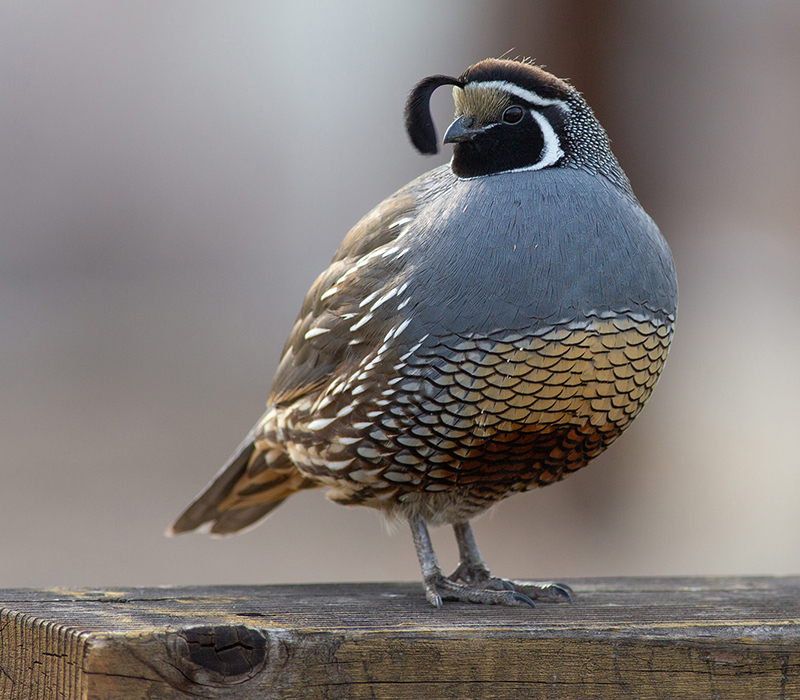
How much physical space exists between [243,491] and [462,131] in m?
1.36

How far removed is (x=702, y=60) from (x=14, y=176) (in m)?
6.03

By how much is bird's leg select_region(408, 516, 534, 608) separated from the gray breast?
25.7 inches

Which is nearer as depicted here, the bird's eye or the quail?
the quail

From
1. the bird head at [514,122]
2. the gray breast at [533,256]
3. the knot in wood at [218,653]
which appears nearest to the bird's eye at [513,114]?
the bird head at [514,122]

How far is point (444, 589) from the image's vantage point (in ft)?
8.71

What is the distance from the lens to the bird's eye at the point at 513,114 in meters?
2.61

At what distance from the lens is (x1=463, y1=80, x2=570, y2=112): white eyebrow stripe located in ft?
8.54

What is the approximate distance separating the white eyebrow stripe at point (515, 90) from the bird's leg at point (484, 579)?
116 centimetres

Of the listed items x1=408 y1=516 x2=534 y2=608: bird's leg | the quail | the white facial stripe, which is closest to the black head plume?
the quail

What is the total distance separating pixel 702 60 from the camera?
21.4 ft

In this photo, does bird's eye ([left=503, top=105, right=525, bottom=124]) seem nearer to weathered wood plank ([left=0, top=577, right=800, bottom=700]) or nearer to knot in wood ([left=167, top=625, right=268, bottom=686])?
weathered wood plank ([left=0, top=577, right=800, bottom=700])

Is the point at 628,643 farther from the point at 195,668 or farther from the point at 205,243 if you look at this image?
the point at 205,243

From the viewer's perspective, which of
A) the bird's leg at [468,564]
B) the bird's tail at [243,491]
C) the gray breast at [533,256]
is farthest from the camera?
the bird's tail at [243,491]

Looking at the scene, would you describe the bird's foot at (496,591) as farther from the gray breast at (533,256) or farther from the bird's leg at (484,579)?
the gray breast at (533,256)
